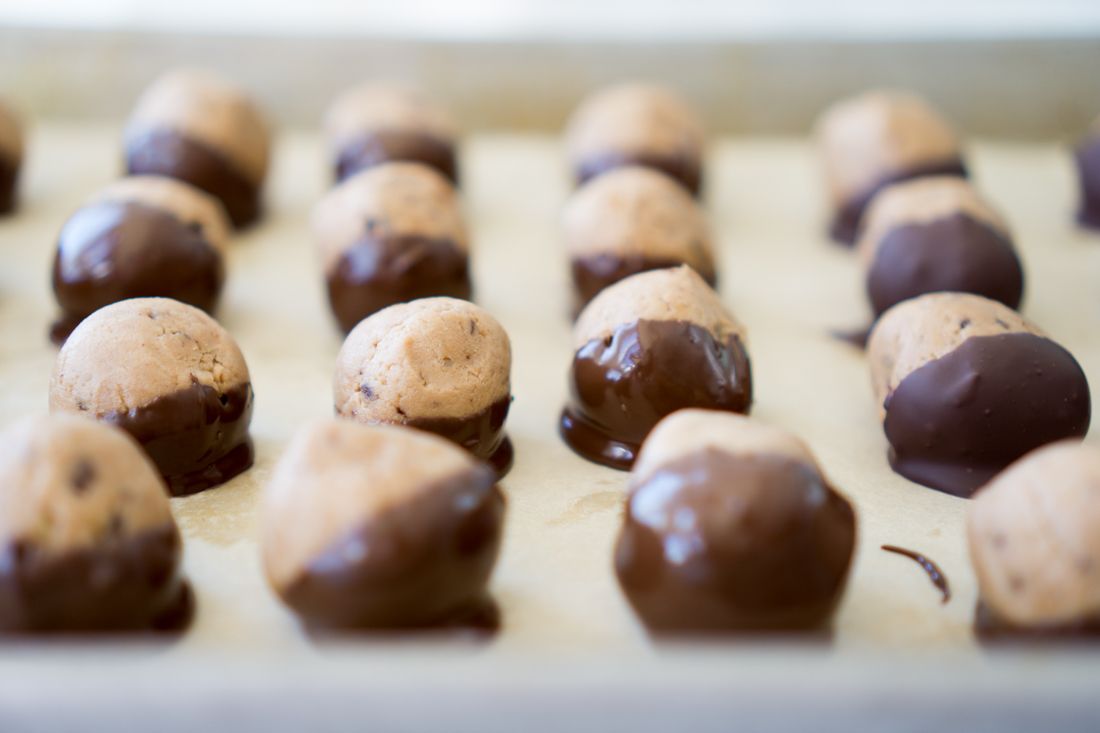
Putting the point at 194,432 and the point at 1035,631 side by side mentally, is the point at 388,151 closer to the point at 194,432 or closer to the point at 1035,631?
the point at 194,432

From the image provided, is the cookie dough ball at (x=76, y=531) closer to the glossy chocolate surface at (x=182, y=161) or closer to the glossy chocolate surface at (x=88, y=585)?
the glossy chocolate surface at (x=88, y=585)

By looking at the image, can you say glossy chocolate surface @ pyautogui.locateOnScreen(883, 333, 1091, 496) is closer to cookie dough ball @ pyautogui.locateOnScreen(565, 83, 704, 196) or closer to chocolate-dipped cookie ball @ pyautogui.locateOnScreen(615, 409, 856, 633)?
chocolate-dipped cookie ball @ pyautogui.locateOnScreen(615, 409, 856, 633)

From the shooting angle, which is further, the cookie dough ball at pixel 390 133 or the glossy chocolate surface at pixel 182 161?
the cookie dough ball at pixel 390 133

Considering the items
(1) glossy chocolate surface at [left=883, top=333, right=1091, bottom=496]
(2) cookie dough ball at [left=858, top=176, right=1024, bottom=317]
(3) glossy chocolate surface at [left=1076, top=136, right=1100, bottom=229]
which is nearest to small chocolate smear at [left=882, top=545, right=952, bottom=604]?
(1) glossy chocolate surface at [left=883, top=333, right=1091, bottom=496]

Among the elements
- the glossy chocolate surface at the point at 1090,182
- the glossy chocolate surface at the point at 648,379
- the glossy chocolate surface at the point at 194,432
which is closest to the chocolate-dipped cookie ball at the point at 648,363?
the glossy chocolate surface at the point at 648,379

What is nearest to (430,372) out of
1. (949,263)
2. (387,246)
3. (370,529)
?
(370,529)

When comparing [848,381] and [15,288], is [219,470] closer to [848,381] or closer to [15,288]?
[15,288]

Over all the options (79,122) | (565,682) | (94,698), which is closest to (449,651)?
(565,682)

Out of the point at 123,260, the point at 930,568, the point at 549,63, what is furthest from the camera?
the point at 549,63
